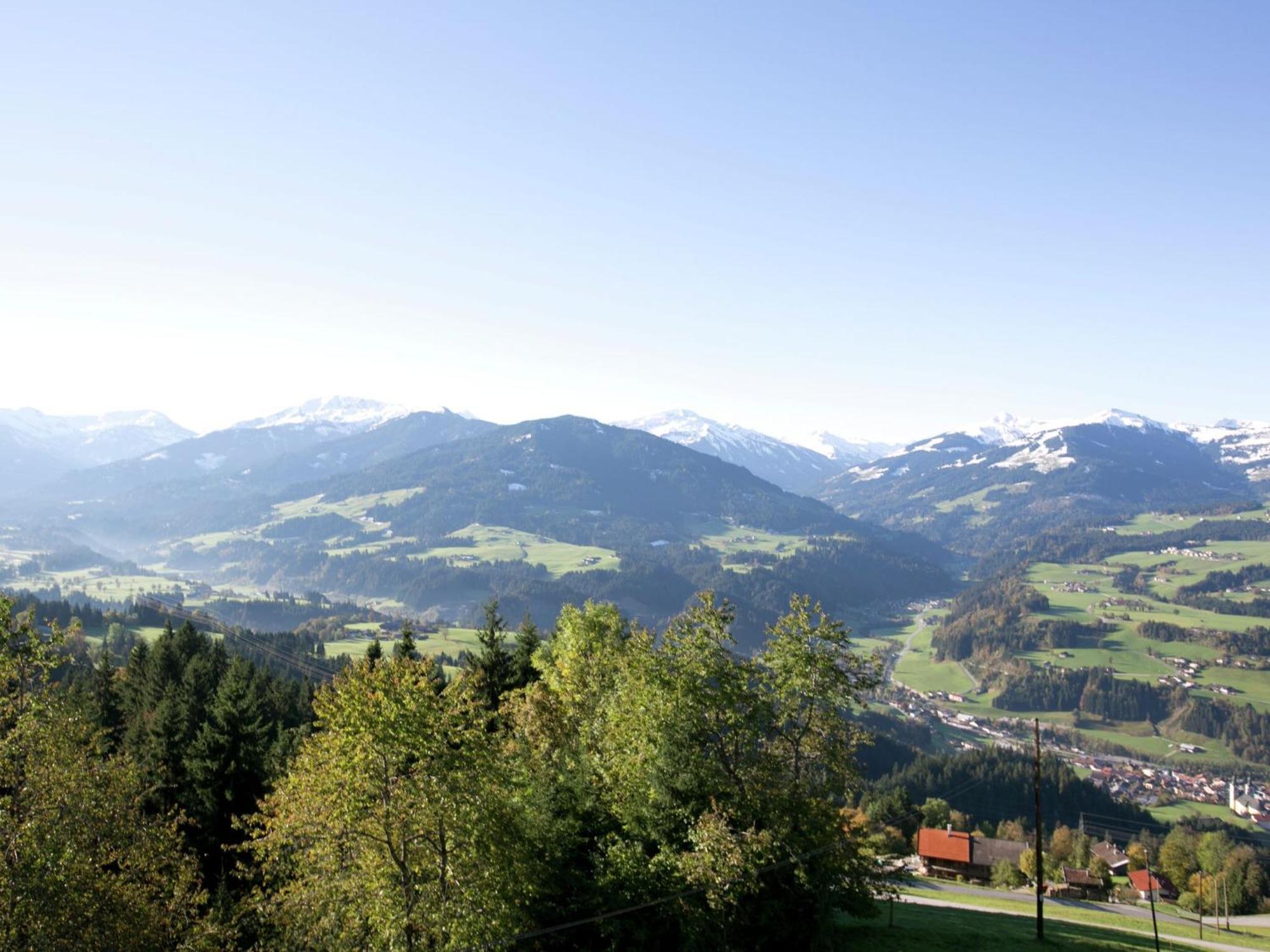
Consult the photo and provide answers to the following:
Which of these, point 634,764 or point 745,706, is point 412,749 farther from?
point 745,706

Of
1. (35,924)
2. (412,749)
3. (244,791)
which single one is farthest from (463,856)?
(244,791)

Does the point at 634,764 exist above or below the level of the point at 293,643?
above

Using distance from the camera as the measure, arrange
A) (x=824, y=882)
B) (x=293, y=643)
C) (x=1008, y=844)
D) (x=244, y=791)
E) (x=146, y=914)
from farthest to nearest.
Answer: (x=293, y=643)
(x=1008, y=844)
(x=244, y=791)
(x=824, y=882)
(x=146, y=914)

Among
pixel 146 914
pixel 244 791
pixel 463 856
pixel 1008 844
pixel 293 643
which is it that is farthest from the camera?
pixel 293 643

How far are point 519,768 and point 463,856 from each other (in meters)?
6.51

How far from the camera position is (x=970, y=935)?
37.7 m

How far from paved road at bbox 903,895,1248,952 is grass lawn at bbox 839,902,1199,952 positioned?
1.46m

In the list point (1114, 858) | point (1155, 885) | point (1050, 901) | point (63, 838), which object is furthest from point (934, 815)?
point (63, 838)

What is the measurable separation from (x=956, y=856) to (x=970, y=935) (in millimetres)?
65240

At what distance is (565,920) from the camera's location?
111 ft

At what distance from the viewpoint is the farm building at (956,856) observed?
9419 cm

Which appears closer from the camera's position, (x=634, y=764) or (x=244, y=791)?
(x=634, y=764)

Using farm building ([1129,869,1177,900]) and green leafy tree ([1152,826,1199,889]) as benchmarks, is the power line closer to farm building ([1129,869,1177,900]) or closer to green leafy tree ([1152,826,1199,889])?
farm building ([1129,869,1177,900])

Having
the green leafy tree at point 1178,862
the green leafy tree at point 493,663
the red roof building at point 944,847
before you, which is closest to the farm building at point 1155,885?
the green leafy tree at point 1178,862
